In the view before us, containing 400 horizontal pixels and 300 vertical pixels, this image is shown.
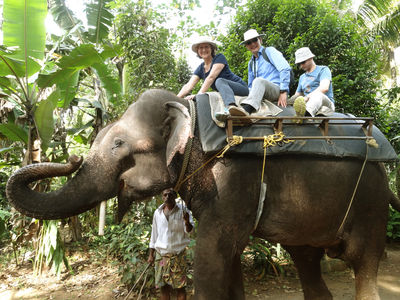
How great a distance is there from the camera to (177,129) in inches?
85.9

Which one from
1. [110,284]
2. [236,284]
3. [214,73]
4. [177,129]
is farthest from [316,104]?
[110,284]

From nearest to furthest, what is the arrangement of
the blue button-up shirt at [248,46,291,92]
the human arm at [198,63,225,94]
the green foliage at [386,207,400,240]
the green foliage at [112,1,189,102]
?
1. the blue button-up shirt at [248,46,291,92]
2. the human arm at [198,63,225,94]
3. the green foliage at [386,207,400,240]
4. the green foliage at [112,1,189,102]

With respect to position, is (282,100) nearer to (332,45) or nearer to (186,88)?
(186,88)

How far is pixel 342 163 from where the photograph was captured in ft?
7.66

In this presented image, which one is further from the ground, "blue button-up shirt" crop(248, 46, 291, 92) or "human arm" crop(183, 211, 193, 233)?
"blue button-up shirt" crop(248, 46, 291, 92)

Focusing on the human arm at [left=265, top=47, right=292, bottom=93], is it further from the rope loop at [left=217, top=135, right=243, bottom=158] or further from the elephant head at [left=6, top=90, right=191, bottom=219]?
the elephant head at [left=6, top=90, right=191, bottom=219]

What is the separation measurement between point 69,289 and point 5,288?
1046 millimetres

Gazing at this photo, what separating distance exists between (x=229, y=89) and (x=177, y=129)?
67cm

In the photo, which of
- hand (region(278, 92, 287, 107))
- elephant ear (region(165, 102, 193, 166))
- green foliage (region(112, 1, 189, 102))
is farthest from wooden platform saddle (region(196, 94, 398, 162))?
green foliage (region(112, 1, 189, 102))

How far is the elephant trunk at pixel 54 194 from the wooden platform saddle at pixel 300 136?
0.86 m

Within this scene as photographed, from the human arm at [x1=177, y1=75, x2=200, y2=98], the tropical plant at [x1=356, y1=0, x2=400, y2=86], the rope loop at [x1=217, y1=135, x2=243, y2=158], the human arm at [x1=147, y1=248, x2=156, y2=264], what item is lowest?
the human arm at [x1=147, y1=248, x2=156, y2=264]

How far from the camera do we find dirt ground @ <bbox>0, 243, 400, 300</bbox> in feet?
15.0

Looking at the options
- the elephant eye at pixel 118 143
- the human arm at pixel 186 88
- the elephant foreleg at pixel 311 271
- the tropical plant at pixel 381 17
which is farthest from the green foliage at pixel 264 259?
the tropical plant at pixel 381 17

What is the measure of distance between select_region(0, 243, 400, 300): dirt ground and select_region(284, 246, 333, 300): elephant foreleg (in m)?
1.66
